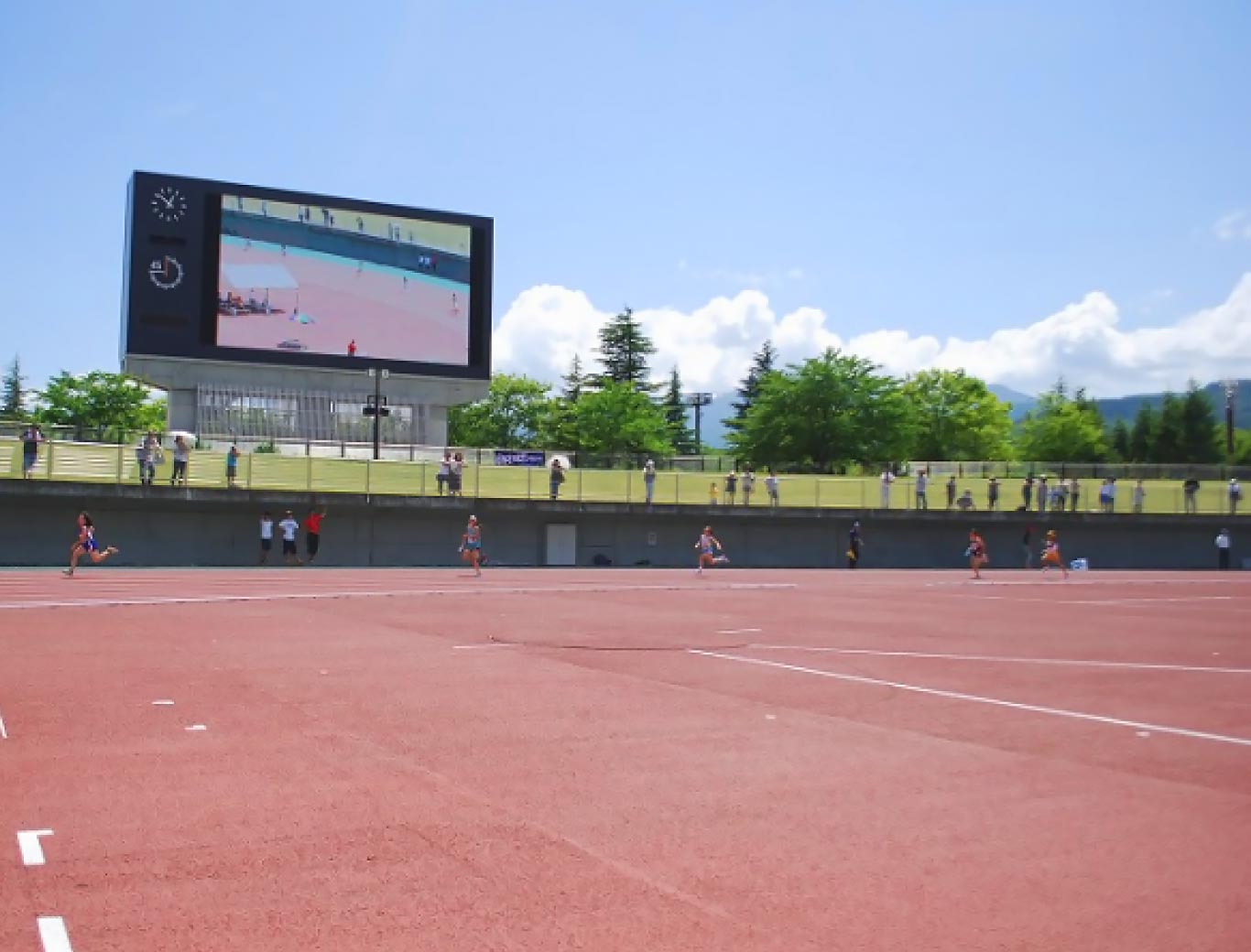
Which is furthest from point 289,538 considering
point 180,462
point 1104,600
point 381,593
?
point 1104,600

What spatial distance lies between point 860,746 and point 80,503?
35789 mm

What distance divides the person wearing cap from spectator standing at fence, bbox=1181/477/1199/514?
1.60 meters

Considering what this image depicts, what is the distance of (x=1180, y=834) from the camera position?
6445 mm

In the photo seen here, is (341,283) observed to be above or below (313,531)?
above

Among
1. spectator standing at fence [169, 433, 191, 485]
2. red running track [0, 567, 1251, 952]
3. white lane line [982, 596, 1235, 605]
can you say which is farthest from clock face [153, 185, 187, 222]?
red running track [0, 567, 1251, 952]

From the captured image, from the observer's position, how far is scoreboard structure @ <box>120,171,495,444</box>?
164 ft

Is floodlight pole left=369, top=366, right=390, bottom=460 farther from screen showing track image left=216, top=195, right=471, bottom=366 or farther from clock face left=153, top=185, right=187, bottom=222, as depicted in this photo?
clock face left=153, top=185, right=187, bottom=222

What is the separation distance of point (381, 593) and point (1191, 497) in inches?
1718

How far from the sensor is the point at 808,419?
77438 millimetres

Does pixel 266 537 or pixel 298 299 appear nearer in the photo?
pixel 266 537

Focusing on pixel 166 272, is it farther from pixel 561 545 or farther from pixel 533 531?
pixel 561 545

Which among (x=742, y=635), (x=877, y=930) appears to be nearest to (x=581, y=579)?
(x=742, y=635)

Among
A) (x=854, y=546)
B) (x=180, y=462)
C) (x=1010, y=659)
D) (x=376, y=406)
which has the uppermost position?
(x=376, y=406)

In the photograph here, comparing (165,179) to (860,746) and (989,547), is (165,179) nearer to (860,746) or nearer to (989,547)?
(989,547)
